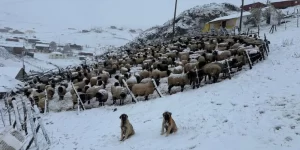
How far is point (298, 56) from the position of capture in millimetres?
20625

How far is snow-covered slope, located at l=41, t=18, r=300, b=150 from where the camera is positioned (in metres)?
10.4

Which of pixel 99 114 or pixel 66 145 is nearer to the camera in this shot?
pixel 66 145

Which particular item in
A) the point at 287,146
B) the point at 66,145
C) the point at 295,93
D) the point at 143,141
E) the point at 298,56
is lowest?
the point at 66,145

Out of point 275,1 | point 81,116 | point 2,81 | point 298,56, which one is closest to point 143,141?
point 81,116

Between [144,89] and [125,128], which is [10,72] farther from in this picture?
[125,128]

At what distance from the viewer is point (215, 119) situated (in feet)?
40.5

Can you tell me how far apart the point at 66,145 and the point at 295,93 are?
10623mm

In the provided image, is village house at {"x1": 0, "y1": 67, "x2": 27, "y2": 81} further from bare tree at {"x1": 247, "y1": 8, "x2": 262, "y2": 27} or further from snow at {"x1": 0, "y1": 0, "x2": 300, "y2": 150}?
bare tree at {"x1": 247, "y1": 8, "x2": 262, "y2": 27}

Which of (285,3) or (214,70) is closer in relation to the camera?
(214,70)

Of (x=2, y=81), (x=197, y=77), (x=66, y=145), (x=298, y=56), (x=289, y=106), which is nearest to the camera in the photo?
(x=289, y=106)

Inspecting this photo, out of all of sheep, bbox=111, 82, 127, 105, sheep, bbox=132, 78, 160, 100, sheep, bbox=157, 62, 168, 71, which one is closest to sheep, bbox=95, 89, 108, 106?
sheep, bbox=111, 82, 127, 105

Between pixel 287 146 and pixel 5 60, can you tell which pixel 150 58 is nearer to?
pixel 287 146

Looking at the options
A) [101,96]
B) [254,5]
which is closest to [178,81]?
[101,96]

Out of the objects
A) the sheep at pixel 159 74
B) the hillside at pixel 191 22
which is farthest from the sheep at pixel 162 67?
the hillside at pixel 191 22
